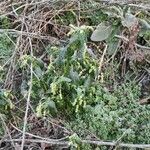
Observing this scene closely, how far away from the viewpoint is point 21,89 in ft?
7.53

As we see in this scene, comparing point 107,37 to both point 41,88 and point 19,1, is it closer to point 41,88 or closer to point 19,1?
point 41,88

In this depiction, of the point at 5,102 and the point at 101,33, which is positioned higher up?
the point at 101,33

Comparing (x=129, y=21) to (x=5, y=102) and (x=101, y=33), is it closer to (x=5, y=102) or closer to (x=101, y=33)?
(x=101, y=33)

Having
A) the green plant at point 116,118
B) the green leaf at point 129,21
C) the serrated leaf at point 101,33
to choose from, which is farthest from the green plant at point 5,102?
the green leaf at point 129,21

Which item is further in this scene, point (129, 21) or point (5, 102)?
point (129, 21)

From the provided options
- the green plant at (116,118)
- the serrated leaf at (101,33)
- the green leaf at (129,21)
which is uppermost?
the green leaf at (129,21)

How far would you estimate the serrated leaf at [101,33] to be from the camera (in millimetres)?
2451

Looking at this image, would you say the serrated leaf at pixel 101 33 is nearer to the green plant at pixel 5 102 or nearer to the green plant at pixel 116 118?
the green plant at pixel 116 118

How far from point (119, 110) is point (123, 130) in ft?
0.43

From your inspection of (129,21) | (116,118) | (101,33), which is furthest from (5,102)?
(129,21)

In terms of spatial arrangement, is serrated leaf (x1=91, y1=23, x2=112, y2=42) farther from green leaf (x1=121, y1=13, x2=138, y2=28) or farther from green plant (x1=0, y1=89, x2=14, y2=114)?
green plant (x1=0, y1=89, x2=14, y2=114)

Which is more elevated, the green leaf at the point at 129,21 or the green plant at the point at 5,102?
the green leaf at the point at 129,21

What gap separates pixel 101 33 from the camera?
2463 mm

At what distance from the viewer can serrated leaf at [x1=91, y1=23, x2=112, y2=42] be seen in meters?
2.45
